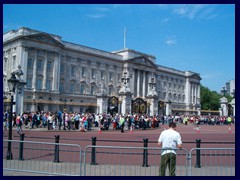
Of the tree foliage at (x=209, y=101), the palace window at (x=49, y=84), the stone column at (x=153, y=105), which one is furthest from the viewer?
the tree foliage at (x=209, y=101)

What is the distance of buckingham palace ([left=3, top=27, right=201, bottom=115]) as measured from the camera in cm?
4063

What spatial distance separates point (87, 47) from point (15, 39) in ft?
60.4

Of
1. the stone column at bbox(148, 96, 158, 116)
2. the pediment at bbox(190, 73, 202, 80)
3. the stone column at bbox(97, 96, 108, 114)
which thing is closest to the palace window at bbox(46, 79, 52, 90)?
→ the stone column at bbox(148, 96, 158, 116)

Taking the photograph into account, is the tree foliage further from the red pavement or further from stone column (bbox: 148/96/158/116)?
the red pavement

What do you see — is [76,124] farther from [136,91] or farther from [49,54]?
[136,91]

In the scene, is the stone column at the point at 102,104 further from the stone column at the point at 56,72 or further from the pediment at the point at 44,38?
the stone column at the point at 56,72

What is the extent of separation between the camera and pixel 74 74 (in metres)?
66.1

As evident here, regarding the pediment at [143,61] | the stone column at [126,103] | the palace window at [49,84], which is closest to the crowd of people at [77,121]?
the stone column at [126,103]

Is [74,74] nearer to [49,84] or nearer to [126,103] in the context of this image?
[49,84]

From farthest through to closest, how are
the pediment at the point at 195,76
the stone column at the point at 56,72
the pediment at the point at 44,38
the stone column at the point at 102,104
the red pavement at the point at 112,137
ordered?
1. the pediment at the point at 195,76
2. the stone column at the point at 56,72
3. the pediment at the point at 44,38
4. the stone column at the point at 102,104
5. the red pavement at the point at 112,137

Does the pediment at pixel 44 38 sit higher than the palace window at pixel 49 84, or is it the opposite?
the pediment at pixel 44 38

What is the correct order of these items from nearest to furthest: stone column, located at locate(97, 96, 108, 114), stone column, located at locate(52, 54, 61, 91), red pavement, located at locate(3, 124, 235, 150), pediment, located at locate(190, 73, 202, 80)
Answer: red pavement, located at locate(3, 124, 235, 150)
stone column, located at locate(97, 96, 108, 114)
stone column, located at locate(52, 54, 61, 91)
pediment, located at locate(190, 73, 202, 80)

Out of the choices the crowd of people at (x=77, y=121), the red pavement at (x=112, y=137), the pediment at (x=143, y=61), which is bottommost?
the red pavement at (x=112, y=137)

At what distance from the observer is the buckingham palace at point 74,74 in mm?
40628
